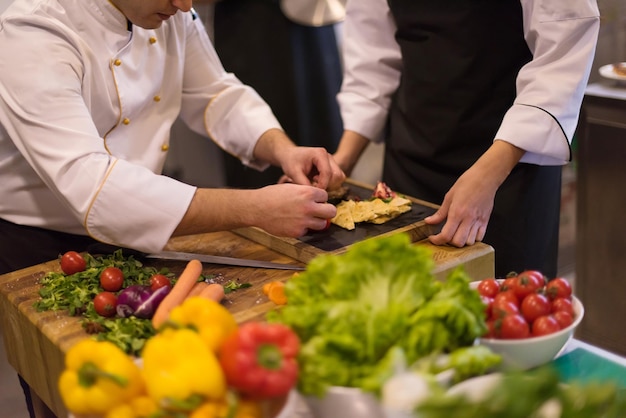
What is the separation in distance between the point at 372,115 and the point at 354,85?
0.12 m

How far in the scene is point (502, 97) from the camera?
6.48 feet

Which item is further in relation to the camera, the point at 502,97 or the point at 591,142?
the point at 591,142

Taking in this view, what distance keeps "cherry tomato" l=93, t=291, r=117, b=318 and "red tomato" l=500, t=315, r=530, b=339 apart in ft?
2.36

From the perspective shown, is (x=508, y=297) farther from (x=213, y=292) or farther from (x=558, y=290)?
(x=213, y=292)

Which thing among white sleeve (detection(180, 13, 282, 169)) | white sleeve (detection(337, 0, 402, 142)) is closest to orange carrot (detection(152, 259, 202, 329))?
white sleeve (detection(180, 13, 282, 169))

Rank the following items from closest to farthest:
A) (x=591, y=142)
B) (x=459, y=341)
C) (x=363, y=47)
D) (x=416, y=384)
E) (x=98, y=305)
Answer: (x=416, y=384)
(x=459, y=341)
(x=98, y=305)
(x=363, y=47)
(x=591, y=142)

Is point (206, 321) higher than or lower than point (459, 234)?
higher

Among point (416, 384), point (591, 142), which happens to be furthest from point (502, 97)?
point (416, 384)

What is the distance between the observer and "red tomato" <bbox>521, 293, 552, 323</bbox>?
3.89 ft

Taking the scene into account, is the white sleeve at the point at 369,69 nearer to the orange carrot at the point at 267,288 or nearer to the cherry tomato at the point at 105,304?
the orange carrot at the point at 267,288

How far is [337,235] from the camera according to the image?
175 cm

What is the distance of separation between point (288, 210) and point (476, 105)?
65 centimetres

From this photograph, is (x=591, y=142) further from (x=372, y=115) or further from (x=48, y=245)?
(x=48, y=245)

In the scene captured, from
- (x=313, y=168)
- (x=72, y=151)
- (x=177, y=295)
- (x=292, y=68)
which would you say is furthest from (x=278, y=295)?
(x=292, y=68)
